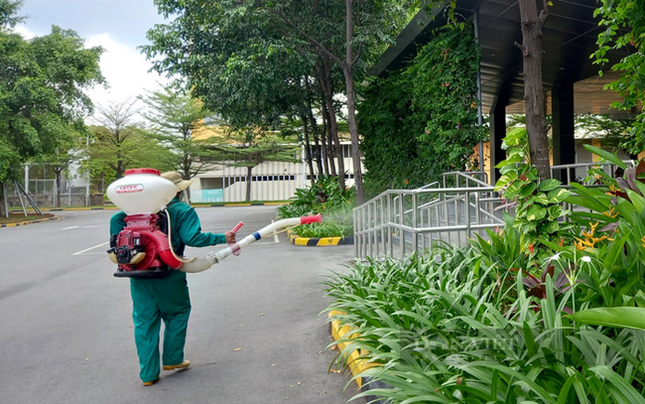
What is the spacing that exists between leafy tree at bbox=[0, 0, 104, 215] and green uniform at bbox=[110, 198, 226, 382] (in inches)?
817

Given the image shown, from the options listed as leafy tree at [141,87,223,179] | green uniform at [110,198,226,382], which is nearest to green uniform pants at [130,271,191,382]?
green uniform at [110,198,226,382]

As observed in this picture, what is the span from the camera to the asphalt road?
3.42 metres

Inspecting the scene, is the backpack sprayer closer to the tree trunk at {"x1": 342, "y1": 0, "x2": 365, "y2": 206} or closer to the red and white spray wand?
the red and white spray wand

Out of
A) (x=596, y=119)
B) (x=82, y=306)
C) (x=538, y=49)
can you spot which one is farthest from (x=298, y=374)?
(x=596, y=119)

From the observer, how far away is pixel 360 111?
1811cm

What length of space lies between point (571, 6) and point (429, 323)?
9.11 metres

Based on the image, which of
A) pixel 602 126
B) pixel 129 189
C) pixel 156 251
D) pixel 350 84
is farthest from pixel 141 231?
pixel 602 126

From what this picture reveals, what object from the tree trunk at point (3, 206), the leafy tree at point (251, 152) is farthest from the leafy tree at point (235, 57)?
the leafy tree at point (251, 152)

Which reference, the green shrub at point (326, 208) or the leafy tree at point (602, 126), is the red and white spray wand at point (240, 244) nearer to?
the green shrub at point (326, 208)

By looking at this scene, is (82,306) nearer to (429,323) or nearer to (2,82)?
(429,323)

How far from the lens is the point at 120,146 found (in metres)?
37.0

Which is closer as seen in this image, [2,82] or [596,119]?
[2,82]

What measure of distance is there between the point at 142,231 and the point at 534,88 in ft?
9.87

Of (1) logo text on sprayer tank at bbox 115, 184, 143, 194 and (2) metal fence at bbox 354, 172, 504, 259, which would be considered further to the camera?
(2) metal fence at bbox 354, 172, 504, 259
